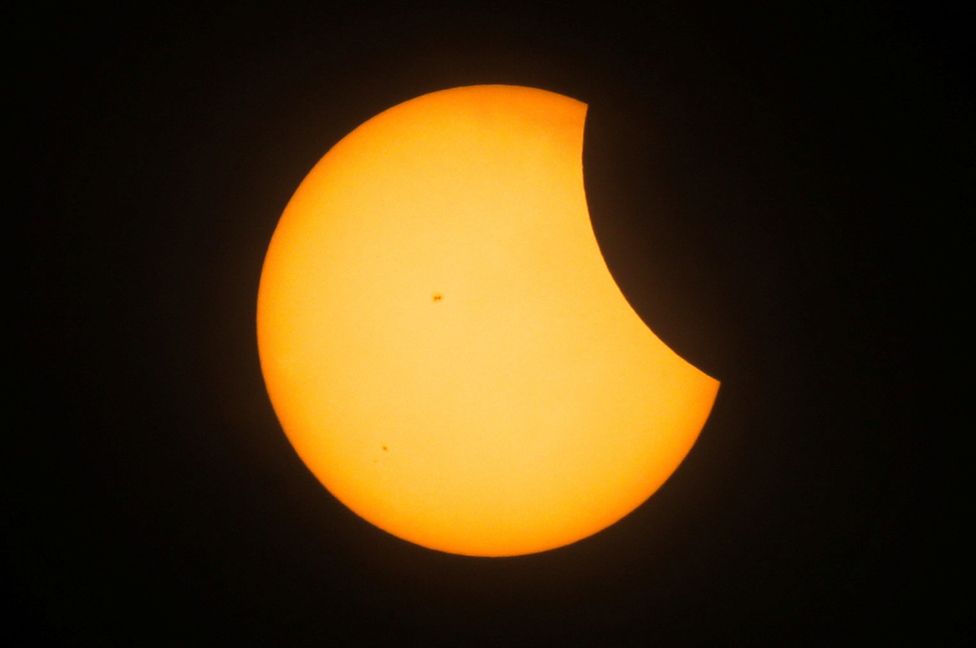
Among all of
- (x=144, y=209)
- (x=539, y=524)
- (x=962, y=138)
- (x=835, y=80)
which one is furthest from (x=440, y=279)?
(x=962, y=138)

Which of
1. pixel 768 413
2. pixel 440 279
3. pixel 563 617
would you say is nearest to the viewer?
pixel 440 279

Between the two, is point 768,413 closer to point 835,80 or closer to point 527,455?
point 527,455

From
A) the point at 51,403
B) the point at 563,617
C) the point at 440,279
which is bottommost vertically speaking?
the point at 563,617

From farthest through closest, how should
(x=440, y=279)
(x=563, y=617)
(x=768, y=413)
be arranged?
(x=563, y=617)
(x=768, y=413)
(x=440, y=279)
